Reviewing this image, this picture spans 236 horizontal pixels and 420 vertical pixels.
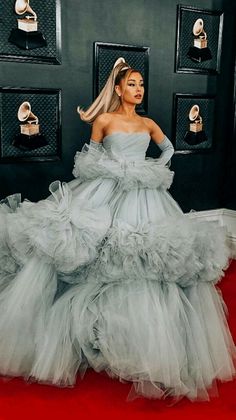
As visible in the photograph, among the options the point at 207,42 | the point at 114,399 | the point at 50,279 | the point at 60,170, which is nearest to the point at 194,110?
the point at 207,42

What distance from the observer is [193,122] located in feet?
15.6

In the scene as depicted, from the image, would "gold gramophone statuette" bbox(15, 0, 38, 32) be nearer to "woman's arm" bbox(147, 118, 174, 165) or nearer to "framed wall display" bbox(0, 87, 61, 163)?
"framed wall display" bbox(0, 87, 61, 163)

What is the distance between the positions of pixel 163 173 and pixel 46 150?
53.4 inches

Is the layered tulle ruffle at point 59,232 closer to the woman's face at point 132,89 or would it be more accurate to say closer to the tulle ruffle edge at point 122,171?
the tulle ruffle edge at point 122,171

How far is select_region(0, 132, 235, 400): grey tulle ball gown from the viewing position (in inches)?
97.0

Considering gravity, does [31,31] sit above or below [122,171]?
above

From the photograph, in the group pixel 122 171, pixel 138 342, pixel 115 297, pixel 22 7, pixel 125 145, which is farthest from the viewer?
pixel 22 7

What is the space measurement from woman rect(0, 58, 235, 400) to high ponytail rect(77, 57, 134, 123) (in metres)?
0.48

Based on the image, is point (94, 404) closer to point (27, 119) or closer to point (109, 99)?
point (109, 99)

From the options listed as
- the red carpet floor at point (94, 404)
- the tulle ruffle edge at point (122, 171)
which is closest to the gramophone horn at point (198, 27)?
the tulle ruffle edge at point (122, 171)

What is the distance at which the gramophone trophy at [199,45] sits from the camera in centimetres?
457

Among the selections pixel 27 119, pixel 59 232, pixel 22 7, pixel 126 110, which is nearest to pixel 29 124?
pixel 27 119

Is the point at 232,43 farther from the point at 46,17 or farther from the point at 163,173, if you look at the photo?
the point at 163,173

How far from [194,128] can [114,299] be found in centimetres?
265
